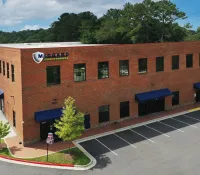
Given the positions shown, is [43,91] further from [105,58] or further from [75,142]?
[105,58]

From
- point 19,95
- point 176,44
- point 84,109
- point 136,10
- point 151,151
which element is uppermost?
point 136,10

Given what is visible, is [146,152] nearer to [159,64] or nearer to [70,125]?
[70,125]

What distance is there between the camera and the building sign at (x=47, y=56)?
2614 cm

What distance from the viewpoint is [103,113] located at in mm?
31938

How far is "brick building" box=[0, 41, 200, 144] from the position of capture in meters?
26.7

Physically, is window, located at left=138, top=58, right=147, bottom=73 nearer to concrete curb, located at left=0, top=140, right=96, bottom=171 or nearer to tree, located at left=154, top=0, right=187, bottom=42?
concrete curb, located at left=0, top=140, right=96, bottom=171

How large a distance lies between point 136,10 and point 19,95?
36.9m

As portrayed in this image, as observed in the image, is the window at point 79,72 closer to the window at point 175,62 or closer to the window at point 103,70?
the window at point 103,70

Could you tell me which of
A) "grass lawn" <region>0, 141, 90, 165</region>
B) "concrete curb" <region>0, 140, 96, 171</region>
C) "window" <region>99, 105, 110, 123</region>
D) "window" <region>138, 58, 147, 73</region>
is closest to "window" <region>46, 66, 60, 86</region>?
"window" <region>99, 105, 110, 123</region>

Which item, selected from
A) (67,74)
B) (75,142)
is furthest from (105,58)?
(75,142)

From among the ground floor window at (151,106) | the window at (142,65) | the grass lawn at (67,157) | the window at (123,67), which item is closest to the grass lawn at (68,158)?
the grass lawn at (67,157)

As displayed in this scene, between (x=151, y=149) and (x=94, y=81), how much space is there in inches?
387

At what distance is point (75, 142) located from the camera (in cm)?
2745

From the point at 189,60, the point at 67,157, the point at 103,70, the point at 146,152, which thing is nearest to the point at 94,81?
the point at 103,70
